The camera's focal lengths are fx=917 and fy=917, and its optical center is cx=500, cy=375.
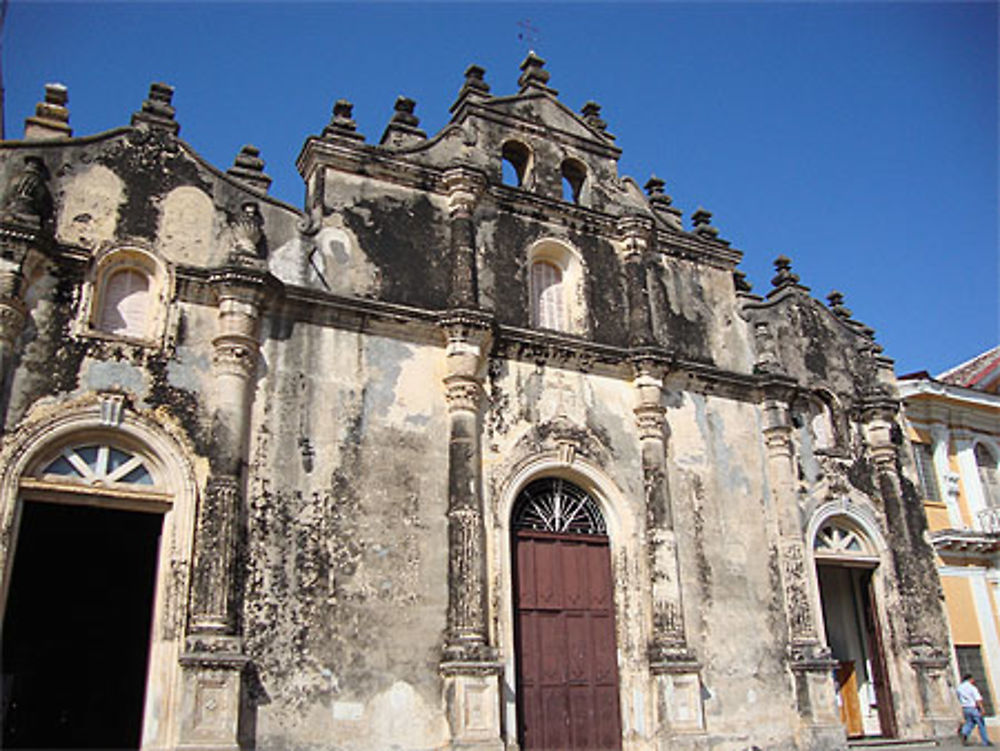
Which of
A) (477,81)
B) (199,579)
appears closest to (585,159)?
(477,81)

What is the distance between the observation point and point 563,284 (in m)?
15.8

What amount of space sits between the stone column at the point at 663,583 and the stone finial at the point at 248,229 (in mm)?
6255

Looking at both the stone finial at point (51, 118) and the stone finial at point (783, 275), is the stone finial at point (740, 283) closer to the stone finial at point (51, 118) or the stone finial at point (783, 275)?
the stone finial at point (783, 275)

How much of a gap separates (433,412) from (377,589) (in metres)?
2.65

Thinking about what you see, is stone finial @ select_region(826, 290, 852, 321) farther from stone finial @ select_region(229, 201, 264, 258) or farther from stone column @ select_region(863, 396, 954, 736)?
stone finial @ select_region(229, 201, 264, 258)

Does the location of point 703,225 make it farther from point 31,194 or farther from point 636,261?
point 31,194

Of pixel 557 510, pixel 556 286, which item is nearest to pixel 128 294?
pixel 557 510

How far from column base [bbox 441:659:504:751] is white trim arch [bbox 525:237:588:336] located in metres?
5.69

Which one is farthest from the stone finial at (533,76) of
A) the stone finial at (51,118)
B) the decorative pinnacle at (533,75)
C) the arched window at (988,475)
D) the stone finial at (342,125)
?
the arched window at (988,475)

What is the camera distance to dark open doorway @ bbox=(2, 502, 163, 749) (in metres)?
14.3

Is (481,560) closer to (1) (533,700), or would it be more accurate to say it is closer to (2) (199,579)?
(1) (533,700)

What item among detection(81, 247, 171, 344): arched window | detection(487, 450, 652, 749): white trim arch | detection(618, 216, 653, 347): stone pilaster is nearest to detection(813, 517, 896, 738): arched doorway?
detection(487, 450, 652, 749): white trim arch

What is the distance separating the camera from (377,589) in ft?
38.9

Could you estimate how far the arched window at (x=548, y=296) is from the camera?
50.0 feet
